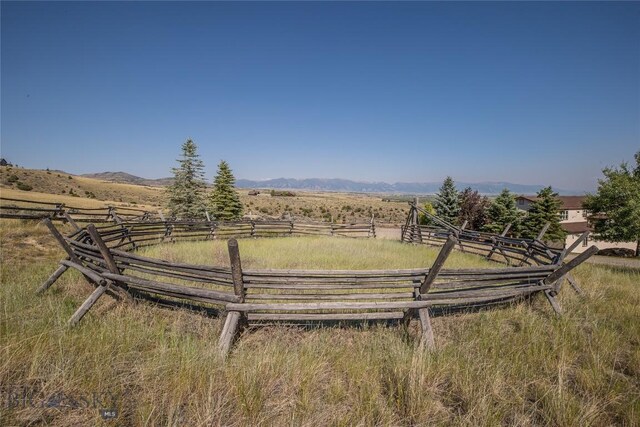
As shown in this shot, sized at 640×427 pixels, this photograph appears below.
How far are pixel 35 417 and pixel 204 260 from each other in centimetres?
677

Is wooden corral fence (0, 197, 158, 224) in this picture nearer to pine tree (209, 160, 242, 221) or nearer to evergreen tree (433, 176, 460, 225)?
pine tree (209, 160, 242, 221)

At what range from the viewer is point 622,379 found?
3023 mm

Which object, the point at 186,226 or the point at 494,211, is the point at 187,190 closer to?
the point at 186,226

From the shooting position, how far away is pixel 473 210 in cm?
2945

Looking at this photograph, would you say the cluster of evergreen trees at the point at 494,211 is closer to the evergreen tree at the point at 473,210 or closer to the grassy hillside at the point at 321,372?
the evergreen tree at the point at 473,210

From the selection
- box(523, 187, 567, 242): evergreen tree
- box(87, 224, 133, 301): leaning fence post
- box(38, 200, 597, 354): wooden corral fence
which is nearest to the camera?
box(38, 200, 597, 354): wooden corral fence

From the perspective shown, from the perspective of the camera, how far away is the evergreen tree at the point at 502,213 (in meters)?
28.5

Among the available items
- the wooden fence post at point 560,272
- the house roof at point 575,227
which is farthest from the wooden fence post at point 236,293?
the house roof at point 575,227

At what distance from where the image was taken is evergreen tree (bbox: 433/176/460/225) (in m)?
29.4

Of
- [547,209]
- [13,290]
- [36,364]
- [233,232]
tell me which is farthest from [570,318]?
[547,209]

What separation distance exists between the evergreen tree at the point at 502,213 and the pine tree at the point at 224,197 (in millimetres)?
26953

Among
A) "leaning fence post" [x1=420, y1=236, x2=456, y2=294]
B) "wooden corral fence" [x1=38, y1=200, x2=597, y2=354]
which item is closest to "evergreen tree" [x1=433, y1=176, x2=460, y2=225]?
"wooden corral fence" [x1=38, y1=200, x2=597, y2=354]

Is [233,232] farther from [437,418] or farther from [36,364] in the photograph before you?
[437,418]

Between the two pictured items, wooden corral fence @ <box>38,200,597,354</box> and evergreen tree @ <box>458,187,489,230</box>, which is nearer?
wooden corral fence @ <box>38,200,597,354</box>
